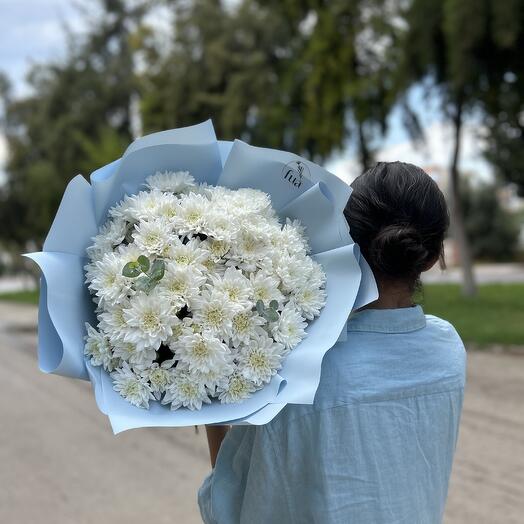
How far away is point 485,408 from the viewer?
7238 mm

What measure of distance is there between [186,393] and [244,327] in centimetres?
17

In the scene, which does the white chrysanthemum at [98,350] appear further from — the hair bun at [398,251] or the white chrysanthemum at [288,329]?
the hair bun at [398,251]

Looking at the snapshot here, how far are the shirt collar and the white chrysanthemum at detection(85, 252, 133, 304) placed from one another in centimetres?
45

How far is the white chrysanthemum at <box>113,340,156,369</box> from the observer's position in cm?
147

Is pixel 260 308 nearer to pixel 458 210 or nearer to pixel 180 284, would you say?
pixel 180 284

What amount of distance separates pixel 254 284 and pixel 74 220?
1.28ft

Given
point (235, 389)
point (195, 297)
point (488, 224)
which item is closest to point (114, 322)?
point (195, 297)

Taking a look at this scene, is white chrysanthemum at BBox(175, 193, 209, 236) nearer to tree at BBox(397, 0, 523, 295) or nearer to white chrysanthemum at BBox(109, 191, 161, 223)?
white chrysanthemum at BBox(109, 191, 161, 223)

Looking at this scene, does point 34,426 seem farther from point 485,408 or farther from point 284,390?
point 284,390

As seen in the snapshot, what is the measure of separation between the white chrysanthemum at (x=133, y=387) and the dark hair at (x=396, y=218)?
1.70 feet

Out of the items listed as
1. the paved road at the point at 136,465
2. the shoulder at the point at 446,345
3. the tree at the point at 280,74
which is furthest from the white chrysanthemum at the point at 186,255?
the tree at the point at 280,74

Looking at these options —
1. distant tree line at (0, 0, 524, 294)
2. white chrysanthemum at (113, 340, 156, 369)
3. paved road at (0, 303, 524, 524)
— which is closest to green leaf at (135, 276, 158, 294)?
white chrysanthemum at (113, 340, 156, 369)

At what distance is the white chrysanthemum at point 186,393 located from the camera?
57.1 inches

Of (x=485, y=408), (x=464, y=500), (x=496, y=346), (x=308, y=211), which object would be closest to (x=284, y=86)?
(x=496, y=346)
